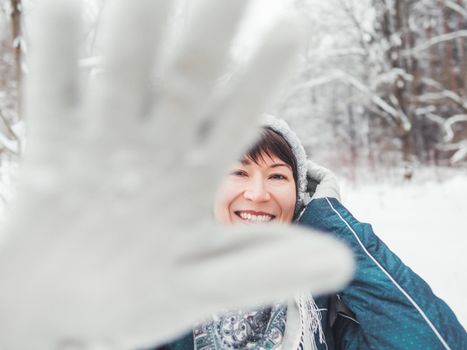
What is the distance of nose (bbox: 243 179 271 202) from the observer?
4.50ft

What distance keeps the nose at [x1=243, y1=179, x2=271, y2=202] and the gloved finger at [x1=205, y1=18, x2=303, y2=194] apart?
0.94 metres

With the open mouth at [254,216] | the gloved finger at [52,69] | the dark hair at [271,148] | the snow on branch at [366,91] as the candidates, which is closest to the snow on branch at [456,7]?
the snow on branch at [366,91]

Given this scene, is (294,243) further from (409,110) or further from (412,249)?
(409,110)

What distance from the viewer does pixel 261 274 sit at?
39cm

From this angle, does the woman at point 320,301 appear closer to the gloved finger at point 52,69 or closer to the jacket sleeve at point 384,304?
the jacket sleeve at point 384,304

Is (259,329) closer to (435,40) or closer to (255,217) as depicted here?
(255,217)

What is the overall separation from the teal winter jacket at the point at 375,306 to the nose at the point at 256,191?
0.25 metres

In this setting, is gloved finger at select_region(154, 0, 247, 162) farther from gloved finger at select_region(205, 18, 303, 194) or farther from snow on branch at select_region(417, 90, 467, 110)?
snow on branch at select_region(417, 90, 467, 110)

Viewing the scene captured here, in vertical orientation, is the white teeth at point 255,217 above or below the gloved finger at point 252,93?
above

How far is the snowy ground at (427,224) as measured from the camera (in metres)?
3.61

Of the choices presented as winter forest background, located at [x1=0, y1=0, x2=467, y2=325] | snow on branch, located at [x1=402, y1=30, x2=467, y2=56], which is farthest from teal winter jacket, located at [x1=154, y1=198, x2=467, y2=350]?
snow on branch, located at [x1=402, y1=30, x2=467, y2=56]

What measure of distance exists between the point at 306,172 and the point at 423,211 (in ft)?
17.6

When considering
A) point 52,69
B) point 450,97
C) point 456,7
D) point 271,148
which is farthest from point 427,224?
point 52,69

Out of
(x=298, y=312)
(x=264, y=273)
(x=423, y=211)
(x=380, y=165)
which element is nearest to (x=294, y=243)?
(x=264, y=273)
